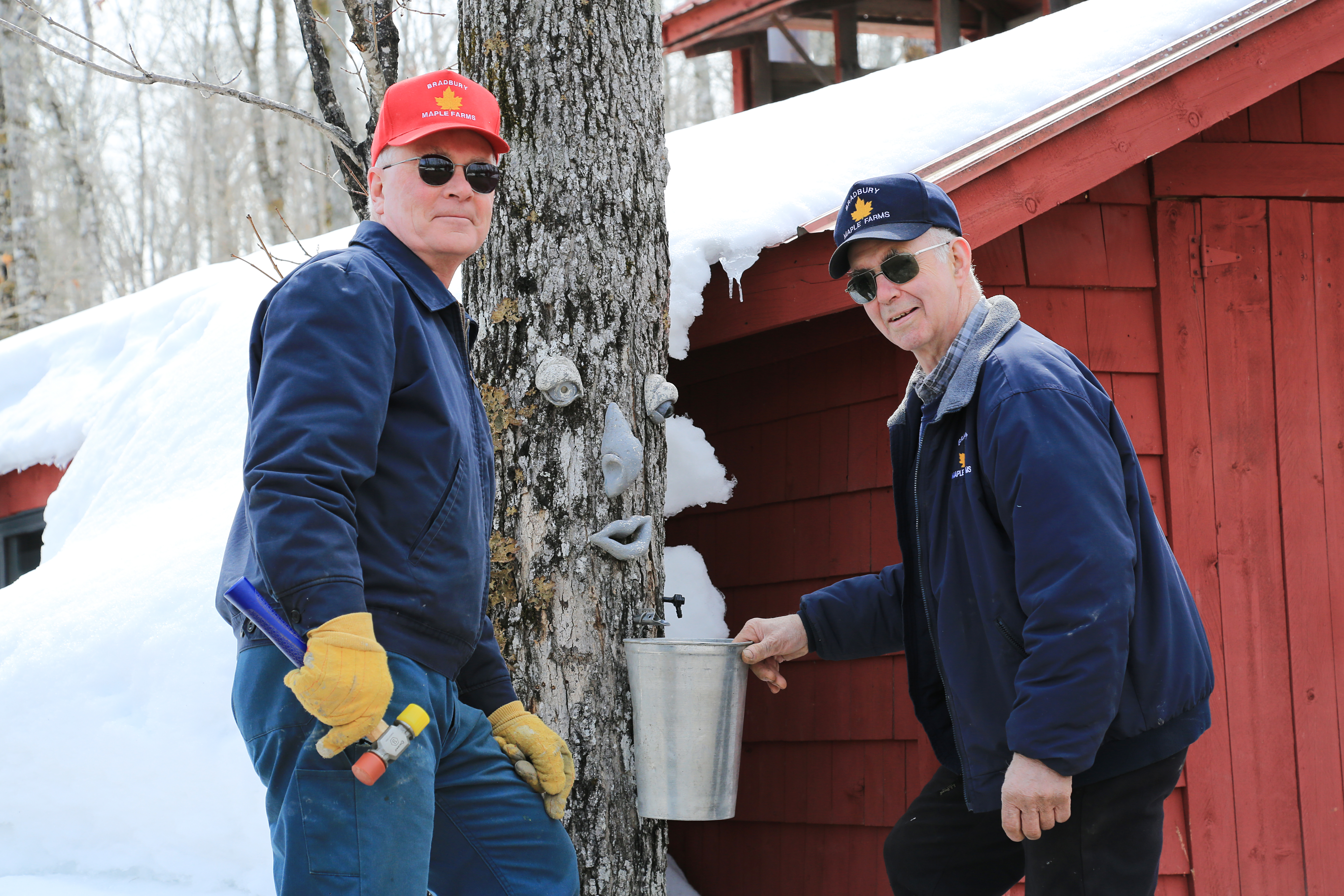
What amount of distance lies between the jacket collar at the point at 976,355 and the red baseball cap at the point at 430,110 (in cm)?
107

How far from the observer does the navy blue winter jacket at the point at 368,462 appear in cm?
180

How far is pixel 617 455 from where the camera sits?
9.93 ft

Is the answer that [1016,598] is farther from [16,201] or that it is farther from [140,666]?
[16,201]

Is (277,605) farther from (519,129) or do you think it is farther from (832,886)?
(832,886)

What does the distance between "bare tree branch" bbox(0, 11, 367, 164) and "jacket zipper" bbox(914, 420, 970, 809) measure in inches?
109

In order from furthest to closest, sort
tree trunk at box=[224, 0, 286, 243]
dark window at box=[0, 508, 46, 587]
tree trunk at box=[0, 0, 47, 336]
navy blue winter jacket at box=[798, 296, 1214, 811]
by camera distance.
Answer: tree trunk at box=[224, 0, 286, 243] → tree trunk at box=[0, 0, 47, 336] → dark window at box=[0, 508, 46, 587] → navy blue winter jacket at box=[798, 296, 1214, 811]

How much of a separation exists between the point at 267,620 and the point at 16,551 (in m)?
7.51

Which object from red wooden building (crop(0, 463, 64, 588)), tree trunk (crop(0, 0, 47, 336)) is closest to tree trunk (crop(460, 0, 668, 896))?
red wooden building (crop(0, 463, 64, 588))

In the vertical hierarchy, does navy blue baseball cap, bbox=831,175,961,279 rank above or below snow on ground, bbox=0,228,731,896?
above

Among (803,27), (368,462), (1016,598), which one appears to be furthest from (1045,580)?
(803,27)

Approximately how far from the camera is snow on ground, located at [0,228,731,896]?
3912mm

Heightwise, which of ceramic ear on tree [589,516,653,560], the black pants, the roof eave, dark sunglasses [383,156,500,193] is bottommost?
the black pants

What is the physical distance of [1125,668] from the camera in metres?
2.22

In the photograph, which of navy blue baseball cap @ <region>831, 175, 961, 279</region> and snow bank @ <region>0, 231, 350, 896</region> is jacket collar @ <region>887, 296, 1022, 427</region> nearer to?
navy blue baseball cap @ <region>831, 175, 961, 279</region>
